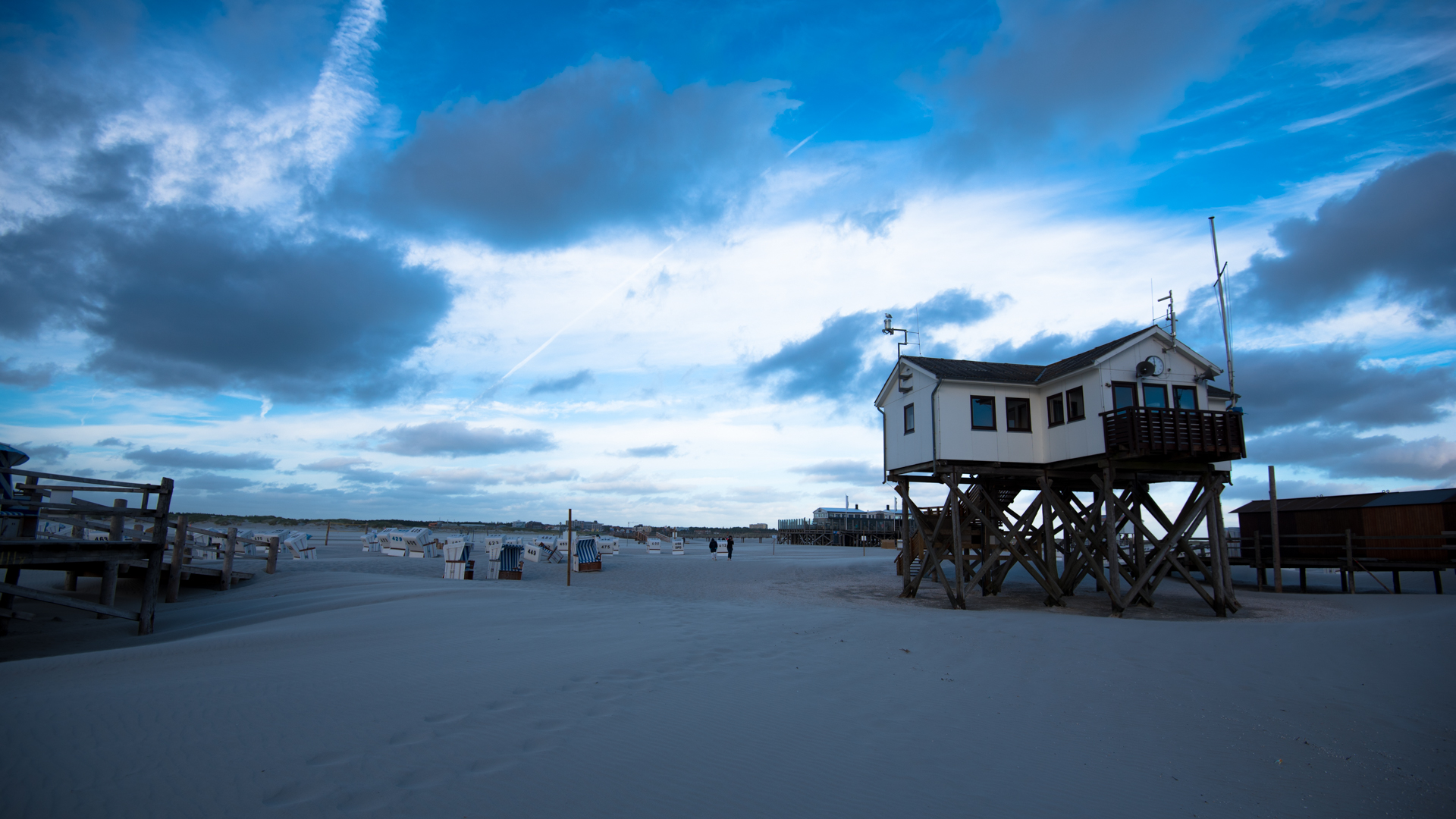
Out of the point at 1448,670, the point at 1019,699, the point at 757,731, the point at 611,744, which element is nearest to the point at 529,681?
the point at 611,744

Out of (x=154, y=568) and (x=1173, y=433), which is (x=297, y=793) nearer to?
(x=154, y=568)

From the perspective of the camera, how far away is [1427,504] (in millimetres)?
24672

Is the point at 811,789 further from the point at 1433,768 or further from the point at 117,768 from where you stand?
the point at 1433,768

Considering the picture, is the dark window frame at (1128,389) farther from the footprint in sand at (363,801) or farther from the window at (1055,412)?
the footprint in sand at (363,801)

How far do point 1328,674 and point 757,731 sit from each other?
9.32 m

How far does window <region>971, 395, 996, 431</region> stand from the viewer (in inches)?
833

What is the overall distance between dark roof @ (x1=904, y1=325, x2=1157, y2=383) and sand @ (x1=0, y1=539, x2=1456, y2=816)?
28.2 feet

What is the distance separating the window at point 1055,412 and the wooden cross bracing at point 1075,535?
5.69 feet

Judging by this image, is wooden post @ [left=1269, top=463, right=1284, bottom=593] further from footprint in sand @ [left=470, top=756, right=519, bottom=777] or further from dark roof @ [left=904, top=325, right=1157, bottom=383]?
footprint in sand @ [left=470, top=756, right=519, bottom=777]

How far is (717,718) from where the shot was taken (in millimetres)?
7324

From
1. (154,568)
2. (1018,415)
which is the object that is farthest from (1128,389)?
Result: (154,568)

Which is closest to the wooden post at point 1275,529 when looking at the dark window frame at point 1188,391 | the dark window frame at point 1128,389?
the dark window frame at point 1188,391

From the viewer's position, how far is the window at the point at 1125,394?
64.5ft

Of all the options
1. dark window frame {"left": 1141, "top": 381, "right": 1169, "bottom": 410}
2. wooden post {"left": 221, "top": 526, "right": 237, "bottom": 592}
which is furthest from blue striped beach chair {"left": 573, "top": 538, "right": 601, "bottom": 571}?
dark window frame {"left": 1141, "top": 381, "right": 1169, "bottom": 410}
